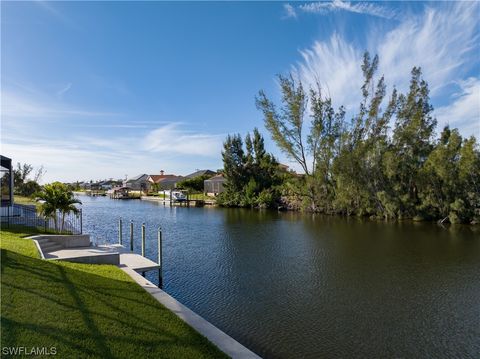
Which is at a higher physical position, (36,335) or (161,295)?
(36,335)

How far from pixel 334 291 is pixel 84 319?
26.0 ft

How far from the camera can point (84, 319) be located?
5531 millimetres

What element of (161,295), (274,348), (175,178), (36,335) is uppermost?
(175,178)

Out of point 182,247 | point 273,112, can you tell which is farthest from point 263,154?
point 182,247

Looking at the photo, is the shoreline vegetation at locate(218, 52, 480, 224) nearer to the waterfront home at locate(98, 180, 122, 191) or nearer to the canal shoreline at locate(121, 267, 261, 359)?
the canal shoreline at locate(121, 267, 261, 359)

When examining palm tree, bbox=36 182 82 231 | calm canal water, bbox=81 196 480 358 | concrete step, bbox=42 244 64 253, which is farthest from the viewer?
palm tree, bbox=36 182 82 231

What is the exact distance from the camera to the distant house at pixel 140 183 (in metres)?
98.4

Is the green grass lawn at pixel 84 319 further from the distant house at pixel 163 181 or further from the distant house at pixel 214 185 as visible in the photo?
the distant house at pixel 163 181

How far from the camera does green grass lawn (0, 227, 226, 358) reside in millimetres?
4742

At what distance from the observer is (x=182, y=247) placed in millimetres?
18094

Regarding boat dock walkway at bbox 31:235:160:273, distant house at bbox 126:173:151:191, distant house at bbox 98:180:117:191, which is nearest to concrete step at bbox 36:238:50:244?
boat dock walkway at bbox 31:235:160:273

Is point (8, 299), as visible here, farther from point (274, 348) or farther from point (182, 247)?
point (182, 247)

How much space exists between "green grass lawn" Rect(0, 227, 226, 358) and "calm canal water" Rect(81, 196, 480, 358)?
2.29 m

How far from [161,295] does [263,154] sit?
47.3 m
